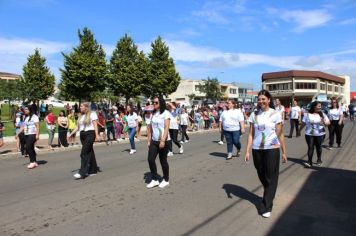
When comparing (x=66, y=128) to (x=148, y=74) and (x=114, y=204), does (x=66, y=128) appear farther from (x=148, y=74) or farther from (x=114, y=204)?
(x=148, y=74)

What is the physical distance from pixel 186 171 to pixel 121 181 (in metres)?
1.83

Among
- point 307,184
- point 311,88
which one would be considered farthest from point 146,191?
point 311,88

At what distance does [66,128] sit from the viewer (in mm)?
16625

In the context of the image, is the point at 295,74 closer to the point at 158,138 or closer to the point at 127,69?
the point at 127,69

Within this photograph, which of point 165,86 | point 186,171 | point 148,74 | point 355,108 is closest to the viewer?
point 186,171

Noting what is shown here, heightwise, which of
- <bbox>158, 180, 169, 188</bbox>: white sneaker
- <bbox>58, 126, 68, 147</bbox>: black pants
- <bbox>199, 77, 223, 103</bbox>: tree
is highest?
<bbox>199, 77, 223, 103</bbox>: tree

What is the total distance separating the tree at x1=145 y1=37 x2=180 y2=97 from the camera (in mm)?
51375

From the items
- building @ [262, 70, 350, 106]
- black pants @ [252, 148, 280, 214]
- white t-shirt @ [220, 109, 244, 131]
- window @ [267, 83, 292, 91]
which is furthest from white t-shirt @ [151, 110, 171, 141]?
window @ [267, 83, 292, 91]

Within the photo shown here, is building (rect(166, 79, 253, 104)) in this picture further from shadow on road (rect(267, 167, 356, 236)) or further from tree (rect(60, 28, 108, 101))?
shadow on road (rect(267, 167, 356, 236))

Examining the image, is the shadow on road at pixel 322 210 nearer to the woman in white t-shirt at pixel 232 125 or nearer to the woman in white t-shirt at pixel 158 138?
the woman in white t-shirt at pixel 158 138

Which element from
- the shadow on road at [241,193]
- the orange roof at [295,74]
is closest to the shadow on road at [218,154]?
the shadow on road at [241,193]

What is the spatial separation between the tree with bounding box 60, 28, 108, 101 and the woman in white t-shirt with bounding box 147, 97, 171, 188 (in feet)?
112

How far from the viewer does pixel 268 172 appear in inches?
243

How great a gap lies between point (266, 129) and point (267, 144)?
0.23 metres
